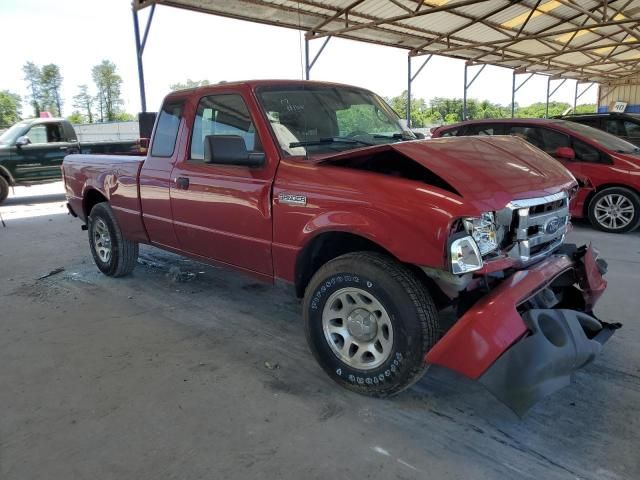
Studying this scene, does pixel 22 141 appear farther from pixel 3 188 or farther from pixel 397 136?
pixel 397 136

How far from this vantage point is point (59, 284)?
17.0 feet

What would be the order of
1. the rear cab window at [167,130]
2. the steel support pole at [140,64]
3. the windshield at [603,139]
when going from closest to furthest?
1. the rear cab window at [167,130]
2. the windshield at [603,139]
3. the steel support pole at [140,64]

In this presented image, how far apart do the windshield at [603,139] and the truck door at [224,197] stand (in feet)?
18.6

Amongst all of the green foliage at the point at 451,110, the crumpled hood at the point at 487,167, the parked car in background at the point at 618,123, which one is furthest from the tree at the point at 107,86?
the crumpled hood at the point at 487,167

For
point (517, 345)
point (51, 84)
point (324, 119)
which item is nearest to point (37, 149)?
point (324, 119)

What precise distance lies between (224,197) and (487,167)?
6.03ft

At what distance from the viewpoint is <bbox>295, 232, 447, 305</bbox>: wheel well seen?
9.23 ft

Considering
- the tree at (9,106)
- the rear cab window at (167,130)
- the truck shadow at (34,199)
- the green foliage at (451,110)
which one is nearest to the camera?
the rear cab window at (167,130)

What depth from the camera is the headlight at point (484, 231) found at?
2438 millimetres

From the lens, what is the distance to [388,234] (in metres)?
2.59

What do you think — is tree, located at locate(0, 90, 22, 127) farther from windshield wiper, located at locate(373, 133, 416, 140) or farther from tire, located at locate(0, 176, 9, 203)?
windshield wiper, located at locate(373, 133, 416, 140)

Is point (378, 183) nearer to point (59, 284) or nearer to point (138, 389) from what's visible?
point (138, 389)

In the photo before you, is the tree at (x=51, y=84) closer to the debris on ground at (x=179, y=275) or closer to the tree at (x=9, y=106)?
the tree at (x=9, y=106)

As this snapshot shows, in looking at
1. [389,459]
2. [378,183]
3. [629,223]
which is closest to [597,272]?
[378,183]
